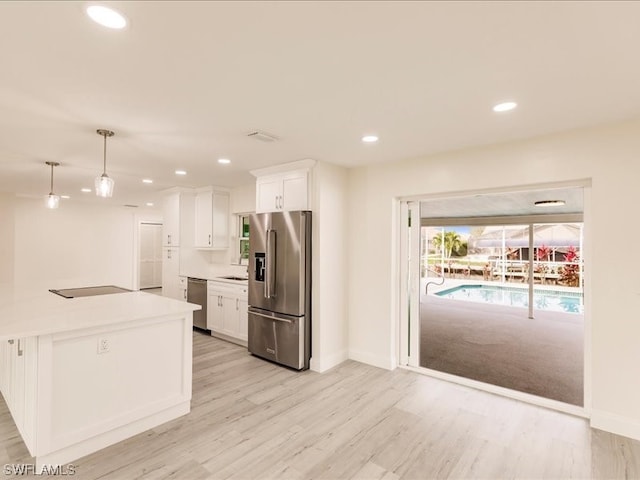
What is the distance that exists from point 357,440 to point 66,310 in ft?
8.08

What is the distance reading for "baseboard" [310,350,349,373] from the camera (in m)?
3.75

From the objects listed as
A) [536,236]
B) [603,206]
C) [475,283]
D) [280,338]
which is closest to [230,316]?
[280,338]

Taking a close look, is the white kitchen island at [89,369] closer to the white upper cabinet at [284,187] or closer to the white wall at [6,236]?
the white upper cabinet at [284,187]

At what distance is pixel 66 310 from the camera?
8.35 feet

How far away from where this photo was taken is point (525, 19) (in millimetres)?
1379

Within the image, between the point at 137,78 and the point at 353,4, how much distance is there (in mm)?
1337

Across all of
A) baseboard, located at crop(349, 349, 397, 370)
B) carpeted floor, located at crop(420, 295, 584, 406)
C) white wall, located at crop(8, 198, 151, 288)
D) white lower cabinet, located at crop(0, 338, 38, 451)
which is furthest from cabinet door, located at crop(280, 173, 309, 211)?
white wall, located at crop(8, 198, 151, 288)

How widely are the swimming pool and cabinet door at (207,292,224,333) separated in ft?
22.4

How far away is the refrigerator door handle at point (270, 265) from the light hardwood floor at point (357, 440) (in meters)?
1.04

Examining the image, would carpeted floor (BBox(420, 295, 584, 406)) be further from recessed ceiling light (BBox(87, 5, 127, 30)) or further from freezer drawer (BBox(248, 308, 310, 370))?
recessed ceiling light (BBox(87, 5, 127, 30))

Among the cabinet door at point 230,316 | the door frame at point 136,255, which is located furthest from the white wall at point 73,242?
the cabinet door at point 230,316

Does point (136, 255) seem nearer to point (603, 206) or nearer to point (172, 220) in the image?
point (172, 220)

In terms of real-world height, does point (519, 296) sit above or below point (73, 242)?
below

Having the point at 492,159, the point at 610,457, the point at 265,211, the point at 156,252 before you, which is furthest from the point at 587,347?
the point at 156,252
